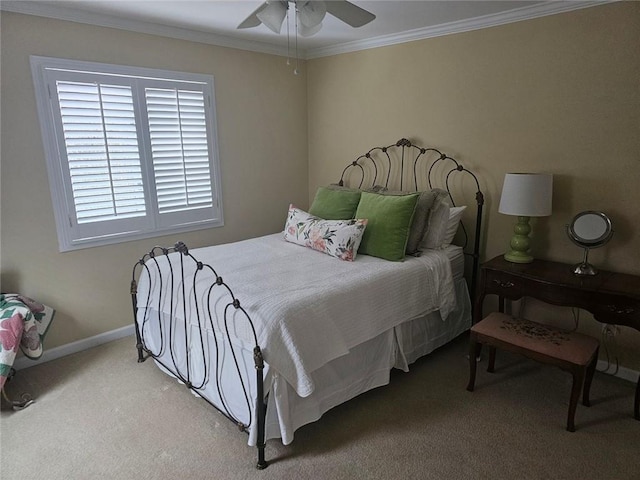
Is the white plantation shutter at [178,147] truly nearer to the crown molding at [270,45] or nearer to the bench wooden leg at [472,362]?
the crown molding at [270,45]

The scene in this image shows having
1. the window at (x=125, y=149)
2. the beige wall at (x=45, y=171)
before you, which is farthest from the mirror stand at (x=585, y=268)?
the window at (x=125, y=149)

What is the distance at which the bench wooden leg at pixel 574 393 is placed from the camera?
82.7 inches

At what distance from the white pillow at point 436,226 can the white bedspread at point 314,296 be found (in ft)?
0.35

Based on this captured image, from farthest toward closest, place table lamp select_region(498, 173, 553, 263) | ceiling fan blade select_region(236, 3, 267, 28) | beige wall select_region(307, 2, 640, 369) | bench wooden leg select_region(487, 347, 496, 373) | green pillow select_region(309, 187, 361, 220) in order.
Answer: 1. green pillow select_region(309, 187, 361, 220)
2. bench wooden leg select_region(487, 347, 496, 373)
3. table lamp select_region(498, 173, 553, 263)
4. beige wall select_region(307, 2, 640, 369)
5. ceiling fan blade select_region(236, 3, 267, 28)

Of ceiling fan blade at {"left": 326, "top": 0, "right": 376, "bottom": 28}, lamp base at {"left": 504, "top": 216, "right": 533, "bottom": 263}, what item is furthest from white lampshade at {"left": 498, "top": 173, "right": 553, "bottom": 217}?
ceiling fan blade at {"left": 326, "top": 0, "right": 376, "bottom": 28}

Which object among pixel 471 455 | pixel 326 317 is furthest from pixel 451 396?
pixel 326 317

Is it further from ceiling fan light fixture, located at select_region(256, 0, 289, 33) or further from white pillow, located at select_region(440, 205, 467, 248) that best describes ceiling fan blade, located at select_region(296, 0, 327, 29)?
white pillow, located at select_region(440, 205, 467, 248)

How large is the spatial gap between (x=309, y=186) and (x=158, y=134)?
5.66 ft

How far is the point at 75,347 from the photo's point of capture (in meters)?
3.10

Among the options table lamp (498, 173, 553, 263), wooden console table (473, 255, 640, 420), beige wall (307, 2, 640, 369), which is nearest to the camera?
wooden console table (473, 255, 640, 420)

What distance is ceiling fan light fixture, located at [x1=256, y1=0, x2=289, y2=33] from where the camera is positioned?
201 cm

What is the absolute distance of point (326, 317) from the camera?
84.7 inches

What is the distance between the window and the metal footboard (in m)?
0.66

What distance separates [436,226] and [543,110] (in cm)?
104
